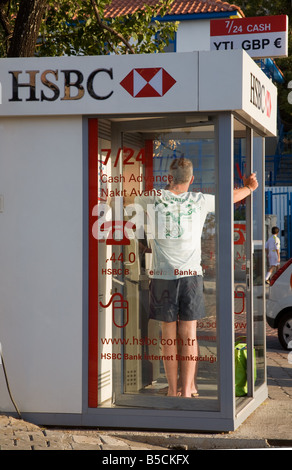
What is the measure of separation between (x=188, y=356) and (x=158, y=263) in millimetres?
798

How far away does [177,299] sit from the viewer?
678 cm

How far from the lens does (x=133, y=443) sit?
6211 mm

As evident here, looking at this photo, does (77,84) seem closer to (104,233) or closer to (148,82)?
Result: (148,82)

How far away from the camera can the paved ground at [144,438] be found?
5.73 meters

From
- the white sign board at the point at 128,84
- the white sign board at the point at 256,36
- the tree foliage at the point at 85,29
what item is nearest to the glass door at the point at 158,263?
the white sign board at the point at 128,84

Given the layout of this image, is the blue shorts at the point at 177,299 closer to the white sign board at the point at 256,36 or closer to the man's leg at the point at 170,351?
the man's leg at the point at 170,351

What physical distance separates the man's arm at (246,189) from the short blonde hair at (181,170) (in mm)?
445

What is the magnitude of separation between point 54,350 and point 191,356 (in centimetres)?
112

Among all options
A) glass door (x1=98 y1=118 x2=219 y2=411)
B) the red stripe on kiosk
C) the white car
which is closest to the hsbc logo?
glass door (x1=98 y1=118 x2=219 y2=411)

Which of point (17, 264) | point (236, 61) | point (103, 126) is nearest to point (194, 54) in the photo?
point (236, 61)

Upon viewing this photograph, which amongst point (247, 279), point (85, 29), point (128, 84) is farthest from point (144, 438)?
point (85, 29)
